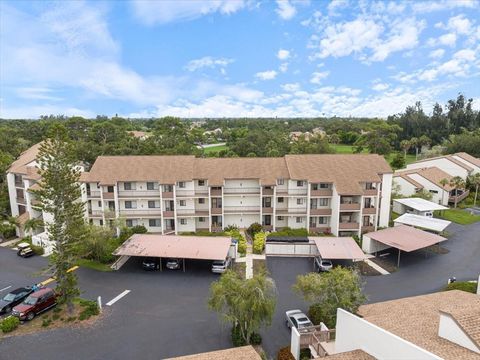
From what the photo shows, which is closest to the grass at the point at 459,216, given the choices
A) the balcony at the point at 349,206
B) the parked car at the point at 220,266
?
the balcony at the point at 349,206

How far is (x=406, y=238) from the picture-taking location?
37031 mm

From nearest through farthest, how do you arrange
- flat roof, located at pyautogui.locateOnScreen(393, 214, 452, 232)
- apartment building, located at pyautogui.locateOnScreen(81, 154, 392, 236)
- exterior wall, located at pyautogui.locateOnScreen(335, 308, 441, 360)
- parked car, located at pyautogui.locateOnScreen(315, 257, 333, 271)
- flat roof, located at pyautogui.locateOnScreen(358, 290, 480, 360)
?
exterior wall, located at pyautogui.locateOnScreen(335, 308, 441, 360), flat roof, located at pyautogui.locateOnScreen(358, 290, 480, 360), parked car, located at pyautogui.locateOnScreen(315, 257, 333, 271), flat roof, located at pyautogui.locateOnScreen(393, 214, 452, 232), apartment building, located at pyautogui.locateOnScreen(81, 154, 392, 236)

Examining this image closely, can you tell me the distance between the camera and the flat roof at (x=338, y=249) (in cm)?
3299

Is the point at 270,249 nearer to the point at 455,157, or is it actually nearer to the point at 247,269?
the point at 247,269

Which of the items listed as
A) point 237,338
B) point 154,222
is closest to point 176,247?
point 154,222

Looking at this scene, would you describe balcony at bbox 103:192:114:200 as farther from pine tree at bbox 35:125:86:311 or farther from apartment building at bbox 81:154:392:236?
pine tree at bbox 35:125:86:311

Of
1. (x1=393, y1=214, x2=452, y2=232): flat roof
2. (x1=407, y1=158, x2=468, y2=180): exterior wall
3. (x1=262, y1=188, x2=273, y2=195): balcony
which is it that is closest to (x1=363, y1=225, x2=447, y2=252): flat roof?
(x1=393, y1=214, x2=452, y2=232): flat roof

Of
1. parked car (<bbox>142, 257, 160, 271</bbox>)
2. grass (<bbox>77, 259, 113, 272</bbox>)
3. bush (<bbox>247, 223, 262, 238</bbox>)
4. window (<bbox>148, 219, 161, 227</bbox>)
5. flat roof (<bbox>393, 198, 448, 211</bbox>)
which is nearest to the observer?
parked car (<bbox>142, 257, 160, 271</bbox>)

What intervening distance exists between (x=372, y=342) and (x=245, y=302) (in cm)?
797

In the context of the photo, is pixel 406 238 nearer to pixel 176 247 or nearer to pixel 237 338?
pixel 237 338

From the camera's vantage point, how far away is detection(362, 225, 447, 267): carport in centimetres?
3553

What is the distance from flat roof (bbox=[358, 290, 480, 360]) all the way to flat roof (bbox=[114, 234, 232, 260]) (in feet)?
52.5

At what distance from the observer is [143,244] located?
1403 inches

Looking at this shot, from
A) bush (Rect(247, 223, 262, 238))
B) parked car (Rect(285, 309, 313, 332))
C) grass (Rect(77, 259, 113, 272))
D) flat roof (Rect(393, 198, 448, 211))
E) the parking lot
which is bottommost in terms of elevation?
the parking lot
